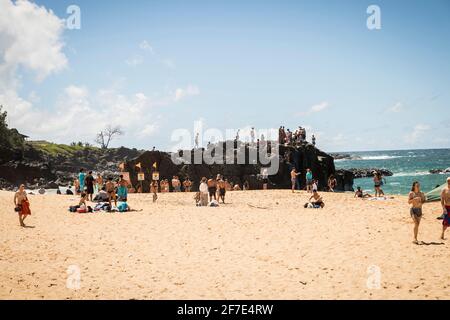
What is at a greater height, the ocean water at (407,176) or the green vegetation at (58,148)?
the green vegetation at (58,148)

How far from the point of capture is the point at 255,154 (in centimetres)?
4131

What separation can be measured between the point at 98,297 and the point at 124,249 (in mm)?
3688

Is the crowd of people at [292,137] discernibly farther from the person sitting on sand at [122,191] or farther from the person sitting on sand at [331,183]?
the person sitting on sand at [122,191]

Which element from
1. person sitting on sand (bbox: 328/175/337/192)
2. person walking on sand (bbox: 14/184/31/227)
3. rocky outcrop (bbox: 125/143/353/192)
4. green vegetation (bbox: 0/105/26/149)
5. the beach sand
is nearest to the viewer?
the beach sand

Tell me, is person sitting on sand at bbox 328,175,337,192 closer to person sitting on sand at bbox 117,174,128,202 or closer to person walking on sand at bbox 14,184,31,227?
person sitting on sand at bbox 117,174,128,202

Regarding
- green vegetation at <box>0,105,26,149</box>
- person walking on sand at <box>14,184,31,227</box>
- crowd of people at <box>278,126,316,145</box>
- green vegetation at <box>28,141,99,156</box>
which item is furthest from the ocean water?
green vegetation at <box>28,141,99,156</box>

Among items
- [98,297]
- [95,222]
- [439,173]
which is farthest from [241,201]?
[439,173]

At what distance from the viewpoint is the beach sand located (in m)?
8.12

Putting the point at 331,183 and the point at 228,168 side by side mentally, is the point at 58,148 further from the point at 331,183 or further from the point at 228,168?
the point at 331,183

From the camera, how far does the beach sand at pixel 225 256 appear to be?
8.12m

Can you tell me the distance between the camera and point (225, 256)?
1077 centimetres

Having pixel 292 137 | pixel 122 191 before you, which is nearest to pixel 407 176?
pixel 292 137

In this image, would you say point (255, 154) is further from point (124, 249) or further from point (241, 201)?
point (124, 249)

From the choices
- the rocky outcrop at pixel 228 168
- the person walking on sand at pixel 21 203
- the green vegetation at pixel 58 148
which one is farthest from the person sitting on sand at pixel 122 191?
the green vegetation at pixel 58 148
